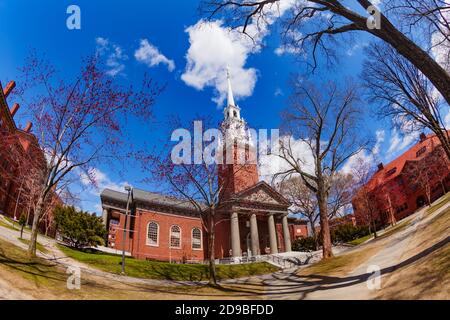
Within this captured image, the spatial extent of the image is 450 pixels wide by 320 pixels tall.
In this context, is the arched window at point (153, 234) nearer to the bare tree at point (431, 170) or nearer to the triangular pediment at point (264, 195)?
the triangular pediment at point (264, 195)

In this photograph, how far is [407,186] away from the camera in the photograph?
44.6 meters

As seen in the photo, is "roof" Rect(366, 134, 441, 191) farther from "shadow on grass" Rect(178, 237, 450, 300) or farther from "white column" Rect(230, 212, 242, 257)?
"shadow on grass" Rect(178, 237, 450, 300)

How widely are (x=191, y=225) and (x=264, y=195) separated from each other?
1186 centimetres

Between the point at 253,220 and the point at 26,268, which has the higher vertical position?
the point at 253,220

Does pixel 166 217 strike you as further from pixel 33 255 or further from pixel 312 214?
pixel 33 255

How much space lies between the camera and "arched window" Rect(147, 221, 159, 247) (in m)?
36.9

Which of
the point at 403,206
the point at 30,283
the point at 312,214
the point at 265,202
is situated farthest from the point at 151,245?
the point at 403,206

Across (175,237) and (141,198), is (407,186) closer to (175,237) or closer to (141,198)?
(175,237)

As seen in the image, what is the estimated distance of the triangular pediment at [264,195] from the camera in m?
38.6

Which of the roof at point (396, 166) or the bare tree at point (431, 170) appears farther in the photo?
the roof at point (396, 166)

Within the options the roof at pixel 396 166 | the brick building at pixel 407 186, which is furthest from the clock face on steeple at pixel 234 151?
the roof at pixel 396 166

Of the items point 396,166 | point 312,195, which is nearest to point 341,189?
point 312,195

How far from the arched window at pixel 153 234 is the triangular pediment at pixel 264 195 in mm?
13207

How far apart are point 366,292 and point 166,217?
1373 inches
